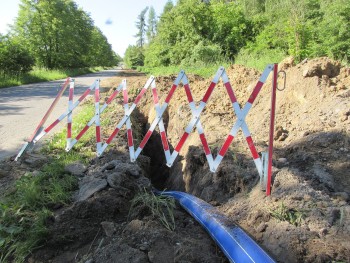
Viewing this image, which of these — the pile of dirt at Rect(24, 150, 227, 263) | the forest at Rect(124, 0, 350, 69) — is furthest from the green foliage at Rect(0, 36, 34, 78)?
the pile of dirt at Rect(24, 150, 227, 263)

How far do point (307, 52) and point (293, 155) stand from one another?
7982mm

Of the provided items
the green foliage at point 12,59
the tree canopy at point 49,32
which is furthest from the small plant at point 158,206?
the tree canopy at point 49,32

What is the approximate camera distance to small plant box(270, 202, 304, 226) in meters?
2.79

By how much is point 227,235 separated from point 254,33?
1862cm

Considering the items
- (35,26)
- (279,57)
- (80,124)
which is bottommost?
(80,124)

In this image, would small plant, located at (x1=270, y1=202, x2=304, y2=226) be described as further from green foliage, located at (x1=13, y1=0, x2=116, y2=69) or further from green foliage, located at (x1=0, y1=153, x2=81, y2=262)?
green foliage, located at (x1=13, y1=0, x2=116, y2=69)

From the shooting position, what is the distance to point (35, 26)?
114 feet

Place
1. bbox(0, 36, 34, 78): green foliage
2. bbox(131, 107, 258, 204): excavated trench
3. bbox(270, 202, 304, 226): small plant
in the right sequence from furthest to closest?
bbox(0, 36, 34, 78): green foliage
bbox(131, 107, 258, 204): excavated trench
bbox(270, 202, 304, 226): small plant

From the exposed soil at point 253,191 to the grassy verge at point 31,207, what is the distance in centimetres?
12

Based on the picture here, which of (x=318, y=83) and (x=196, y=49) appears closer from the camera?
(x=318, y=83)

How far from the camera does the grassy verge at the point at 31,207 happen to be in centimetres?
271

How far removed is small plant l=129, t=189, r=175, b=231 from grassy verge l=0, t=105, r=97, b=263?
2.59 feet

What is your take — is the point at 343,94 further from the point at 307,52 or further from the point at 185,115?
the point at 307,52

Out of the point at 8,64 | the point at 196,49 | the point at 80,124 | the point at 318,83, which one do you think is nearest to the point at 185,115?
the point at 80,124
